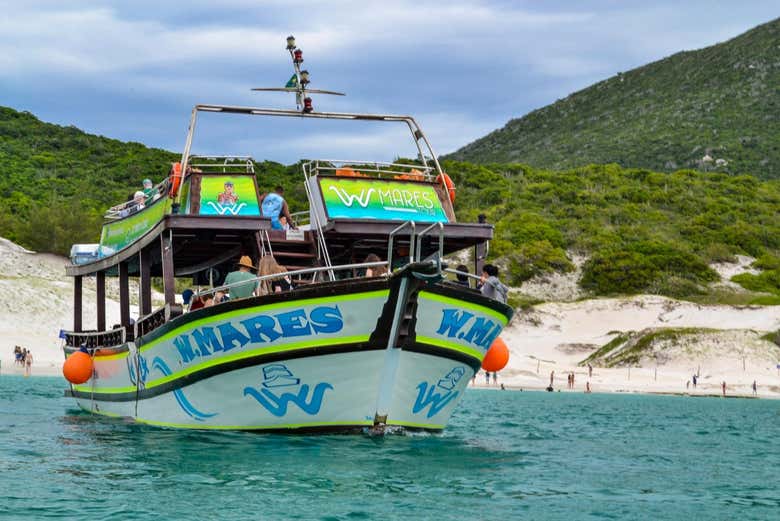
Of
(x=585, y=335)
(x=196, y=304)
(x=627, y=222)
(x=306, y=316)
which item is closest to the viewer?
(x=306, y=316)

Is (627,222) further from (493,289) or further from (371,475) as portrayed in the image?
(371,475)

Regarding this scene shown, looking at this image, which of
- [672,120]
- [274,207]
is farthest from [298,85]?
[672,120]

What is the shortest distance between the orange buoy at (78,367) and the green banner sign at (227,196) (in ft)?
18.7

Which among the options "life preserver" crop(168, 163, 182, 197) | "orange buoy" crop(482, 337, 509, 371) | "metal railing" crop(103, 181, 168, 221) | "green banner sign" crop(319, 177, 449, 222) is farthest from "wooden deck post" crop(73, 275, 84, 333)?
"orange buoy" crop(482, 337, 509, 371)

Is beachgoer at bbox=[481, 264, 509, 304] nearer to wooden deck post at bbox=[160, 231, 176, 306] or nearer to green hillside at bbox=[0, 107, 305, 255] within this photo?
wooden deck post at bbox=[160, 231, 176, 306]

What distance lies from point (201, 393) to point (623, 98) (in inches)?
6079

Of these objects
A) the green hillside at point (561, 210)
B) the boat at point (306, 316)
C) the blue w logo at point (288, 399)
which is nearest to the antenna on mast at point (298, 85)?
the boat at point (306, 316)

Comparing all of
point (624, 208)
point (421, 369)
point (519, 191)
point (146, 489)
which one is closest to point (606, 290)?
point (624, 208)

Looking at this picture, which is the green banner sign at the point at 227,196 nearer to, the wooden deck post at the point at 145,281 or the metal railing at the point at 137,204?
the metal railing at the point at 137,204

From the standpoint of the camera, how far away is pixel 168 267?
17.9m

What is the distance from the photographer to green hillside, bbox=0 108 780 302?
2793 inches

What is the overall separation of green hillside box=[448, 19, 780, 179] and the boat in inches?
3989

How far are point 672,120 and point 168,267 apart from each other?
12943 cm

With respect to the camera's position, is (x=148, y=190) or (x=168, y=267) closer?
(x=168, y=267)
